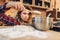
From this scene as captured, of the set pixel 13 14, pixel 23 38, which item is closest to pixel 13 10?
pixel 13 14

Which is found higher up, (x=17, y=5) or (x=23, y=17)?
(x=17, y=5)

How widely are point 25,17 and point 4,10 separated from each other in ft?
1.00

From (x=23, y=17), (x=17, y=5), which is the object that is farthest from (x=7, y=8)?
(x=23, y=17)

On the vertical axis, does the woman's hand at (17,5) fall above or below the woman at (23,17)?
above

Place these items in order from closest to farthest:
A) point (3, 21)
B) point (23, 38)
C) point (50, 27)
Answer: point (23, 38)
point (3, 21)
point (50, 27)

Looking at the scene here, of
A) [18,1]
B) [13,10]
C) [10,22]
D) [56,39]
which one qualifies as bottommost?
[56,39]

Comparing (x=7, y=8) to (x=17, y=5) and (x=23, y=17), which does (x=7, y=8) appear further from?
(x=23, y=17)

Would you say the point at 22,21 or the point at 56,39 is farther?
the point at 22,21

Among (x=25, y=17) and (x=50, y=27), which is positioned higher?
(x=25, y=17)

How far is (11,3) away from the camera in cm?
183

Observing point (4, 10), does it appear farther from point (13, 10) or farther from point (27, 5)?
point (27, 5)

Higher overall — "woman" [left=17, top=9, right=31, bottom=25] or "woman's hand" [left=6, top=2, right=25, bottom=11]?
"woman's hand" [left=6, top=2, right=25, bottom=11]

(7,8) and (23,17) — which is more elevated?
(7,8)

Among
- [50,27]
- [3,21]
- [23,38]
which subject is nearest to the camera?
[23,38]
